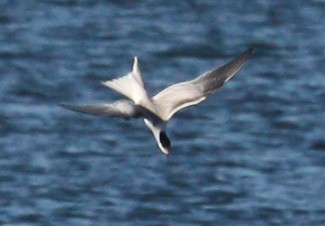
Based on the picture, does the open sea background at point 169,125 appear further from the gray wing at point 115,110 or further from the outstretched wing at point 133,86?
the gray wing at point 115,110

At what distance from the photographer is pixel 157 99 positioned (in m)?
7.50

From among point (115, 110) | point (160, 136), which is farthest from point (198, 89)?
point (115, 110)

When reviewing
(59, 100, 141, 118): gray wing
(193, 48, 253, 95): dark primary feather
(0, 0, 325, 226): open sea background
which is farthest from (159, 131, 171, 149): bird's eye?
(0, 0, 325, 226): open sea background

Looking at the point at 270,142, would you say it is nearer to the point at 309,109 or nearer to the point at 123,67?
the point at 309,109

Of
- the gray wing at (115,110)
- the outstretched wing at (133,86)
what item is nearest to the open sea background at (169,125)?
the outstretched wing at (133,86)

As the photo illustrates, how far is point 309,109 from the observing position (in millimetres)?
14070

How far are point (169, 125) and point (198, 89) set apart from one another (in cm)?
618

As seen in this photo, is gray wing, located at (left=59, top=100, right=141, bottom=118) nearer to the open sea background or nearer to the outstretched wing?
the outstretched wing

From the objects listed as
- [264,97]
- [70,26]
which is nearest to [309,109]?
[264,97]

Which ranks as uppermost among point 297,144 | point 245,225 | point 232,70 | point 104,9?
point 104,9

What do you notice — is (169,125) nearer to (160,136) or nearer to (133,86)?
(133,86)

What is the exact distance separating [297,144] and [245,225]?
1.59m

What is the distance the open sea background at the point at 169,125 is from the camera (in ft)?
40.4

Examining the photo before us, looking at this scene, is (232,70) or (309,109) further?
(309,109)
